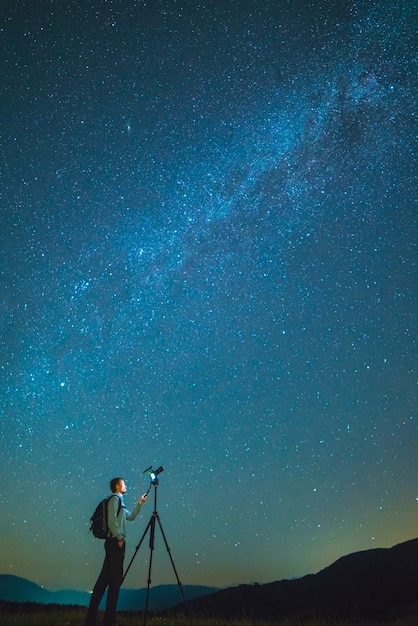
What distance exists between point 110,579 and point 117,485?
3.73 feet

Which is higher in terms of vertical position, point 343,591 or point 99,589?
point 99,589

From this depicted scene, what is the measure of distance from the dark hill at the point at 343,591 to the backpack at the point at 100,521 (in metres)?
13.1

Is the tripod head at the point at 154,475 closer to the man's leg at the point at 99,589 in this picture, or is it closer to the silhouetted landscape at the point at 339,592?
the man's leg at the point at 99,589

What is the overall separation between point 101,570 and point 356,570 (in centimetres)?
3622

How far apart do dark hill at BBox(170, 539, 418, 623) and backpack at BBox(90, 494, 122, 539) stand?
13.1 m

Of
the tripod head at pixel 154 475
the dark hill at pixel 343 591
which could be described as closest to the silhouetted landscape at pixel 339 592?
the dark hill at pixel 343 591

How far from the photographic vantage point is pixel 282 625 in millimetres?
8195

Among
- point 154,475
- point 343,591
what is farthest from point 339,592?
point 154,475

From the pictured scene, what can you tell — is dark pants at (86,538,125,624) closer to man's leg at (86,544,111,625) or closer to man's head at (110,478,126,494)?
man's leg at (86,544,111,625)

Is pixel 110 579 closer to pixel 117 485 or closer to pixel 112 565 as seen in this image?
pixel 112 565

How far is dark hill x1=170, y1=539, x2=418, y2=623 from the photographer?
20750 mm

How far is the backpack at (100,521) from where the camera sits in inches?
255

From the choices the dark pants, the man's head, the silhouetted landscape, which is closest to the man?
the dark pants

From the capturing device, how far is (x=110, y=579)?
6406 mm
